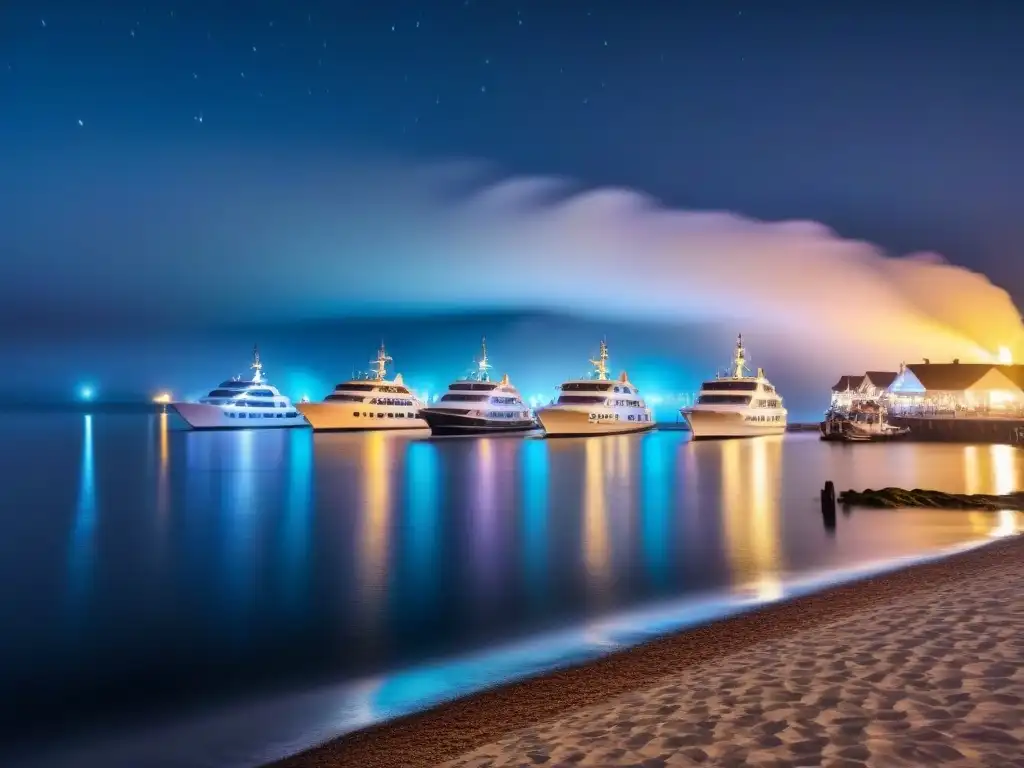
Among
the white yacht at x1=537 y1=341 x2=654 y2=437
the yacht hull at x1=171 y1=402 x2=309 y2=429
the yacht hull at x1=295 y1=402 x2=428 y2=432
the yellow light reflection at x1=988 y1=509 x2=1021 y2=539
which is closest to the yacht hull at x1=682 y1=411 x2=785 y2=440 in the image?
the white yacht at x1=537 y1=341 x2=654 y2=437

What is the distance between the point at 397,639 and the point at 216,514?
19643mm

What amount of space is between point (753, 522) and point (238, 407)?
293 feet

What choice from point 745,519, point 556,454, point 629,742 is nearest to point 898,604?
point 629,742

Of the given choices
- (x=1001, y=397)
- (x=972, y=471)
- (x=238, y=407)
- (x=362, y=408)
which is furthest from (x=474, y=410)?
(x=1001, y=397)

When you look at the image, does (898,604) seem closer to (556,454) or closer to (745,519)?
(745,519)

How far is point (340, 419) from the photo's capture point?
97.9 m

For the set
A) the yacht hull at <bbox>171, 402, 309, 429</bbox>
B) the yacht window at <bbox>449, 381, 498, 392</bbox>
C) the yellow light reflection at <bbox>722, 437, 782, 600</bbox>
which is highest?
the yacht window at <bbox>449, 381, 498, 392</bbox>

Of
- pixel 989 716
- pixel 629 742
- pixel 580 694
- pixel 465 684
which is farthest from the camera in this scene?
pixel 465 684

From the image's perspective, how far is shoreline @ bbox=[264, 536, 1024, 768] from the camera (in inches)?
320

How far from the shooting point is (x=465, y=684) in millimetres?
11070

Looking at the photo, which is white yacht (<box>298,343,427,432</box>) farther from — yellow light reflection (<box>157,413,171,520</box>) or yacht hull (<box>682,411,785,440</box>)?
yacht hull (<box>682,411,785,440</box>)

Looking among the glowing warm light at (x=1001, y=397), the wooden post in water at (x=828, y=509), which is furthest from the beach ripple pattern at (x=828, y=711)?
the glowing warm light at (x=1001, y=397)

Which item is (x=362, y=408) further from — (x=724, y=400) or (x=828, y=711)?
(x=828, y=711)

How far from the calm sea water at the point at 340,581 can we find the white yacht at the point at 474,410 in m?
39.3
